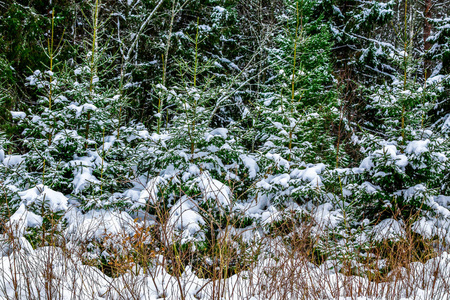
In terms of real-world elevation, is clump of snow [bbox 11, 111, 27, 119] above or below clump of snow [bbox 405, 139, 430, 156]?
above

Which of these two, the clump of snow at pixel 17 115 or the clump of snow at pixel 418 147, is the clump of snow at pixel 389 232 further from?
the clump of snow at pixel 17 115

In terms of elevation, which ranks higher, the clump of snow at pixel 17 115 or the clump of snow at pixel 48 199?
the clump of snow at pixel 17 115

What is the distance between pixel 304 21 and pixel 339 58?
4719mm

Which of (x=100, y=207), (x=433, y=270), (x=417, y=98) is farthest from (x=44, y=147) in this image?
(x=417, y=98)

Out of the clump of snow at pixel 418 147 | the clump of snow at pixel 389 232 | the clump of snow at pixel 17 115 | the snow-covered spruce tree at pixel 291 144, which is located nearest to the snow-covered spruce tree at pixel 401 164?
the clump of snow at pixel 418 147

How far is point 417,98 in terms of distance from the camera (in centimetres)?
568

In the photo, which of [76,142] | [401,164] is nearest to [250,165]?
[401,164]

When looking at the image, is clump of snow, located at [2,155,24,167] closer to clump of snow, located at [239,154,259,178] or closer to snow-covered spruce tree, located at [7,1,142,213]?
snow-covered spruce tree, located at [7,1,142,213]

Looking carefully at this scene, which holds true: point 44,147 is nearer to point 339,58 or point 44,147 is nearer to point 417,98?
point 417,98

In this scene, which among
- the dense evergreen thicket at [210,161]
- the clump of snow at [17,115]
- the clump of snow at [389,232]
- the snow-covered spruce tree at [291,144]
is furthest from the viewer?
the snow-covered spruce tree at [291,144]

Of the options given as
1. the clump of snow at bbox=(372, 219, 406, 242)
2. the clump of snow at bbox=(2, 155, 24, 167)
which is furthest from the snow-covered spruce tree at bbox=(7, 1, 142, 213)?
the clump of snow at bbox=(372, 219, 406, 242)

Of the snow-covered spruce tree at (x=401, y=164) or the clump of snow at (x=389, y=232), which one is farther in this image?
the snow-covered spruce tree at (x=401, y=164)

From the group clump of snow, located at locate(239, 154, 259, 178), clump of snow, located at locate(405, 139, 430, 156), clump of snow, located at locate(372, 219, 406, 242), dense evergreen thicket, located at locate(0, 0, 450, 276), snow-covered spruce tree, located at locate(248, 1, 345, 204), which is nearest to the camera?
clump of snow, located at locate(372, 219, 406, 242)

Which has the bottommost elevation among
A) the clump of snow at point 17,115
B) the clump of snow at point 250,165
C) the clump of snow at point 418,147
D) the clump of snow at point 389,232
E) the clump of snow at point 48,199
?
the clump of snow at point 389,232
